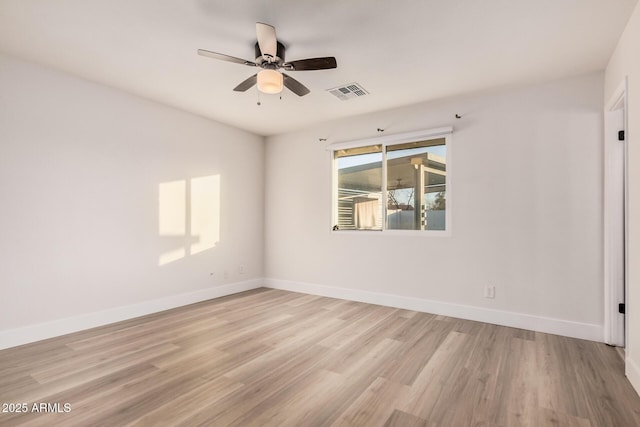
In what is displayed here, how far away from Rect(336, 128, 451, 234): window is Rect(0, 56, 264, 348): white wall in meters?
1.92

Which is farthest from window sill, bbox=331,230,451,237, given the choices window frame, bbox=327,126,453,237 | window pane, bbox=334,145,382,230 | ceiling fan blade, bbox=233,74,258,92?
ceiling fan blade, bbox=233,74,258,92

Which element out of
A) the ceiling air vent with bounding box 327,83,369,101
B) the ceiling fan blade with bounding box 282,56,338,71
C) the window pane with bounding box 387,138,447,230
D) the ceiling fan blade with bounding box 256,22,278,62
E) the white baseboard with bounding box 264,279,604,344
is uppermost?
the ceiling air vent with bounding box 327,83,369,101

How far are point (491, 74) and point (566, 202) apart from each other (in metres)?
1.49

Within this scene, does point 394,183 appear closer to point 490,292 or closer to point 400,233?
point 400,233

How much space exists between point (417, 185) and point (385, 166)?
0.53 metres

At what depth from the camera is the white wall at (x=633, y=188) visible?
6.64ft

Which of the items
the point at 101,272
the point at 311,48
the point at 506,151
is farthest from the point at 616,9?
the point at 101,272

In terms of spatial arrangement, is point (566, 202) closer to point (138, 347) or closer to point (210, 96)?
point (210, 96)

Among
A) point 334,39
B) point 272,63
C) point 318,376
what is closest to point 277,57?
point 272,63

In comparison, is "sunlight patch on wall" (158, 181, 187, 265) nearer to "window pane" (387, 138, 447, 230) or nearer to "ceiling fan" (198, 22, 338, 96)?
"ceiling fan" (198, 22, 338, 96)

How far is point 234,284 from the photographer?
4.87m

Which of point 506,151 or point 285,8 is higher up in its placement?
point 285,8

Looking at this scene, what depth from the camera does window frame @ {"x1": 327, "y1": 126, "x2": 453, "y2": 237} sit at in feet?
12.3

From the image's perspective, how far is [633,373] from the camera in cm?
208
